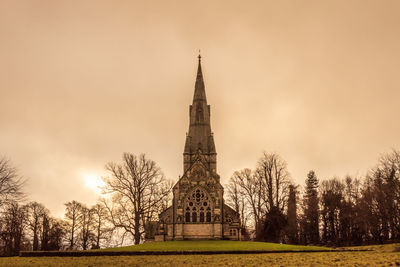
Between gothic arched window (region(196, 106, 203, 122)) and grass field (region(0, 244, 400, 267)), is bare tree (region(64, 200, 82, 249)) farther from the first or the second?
grass field (region(0, 244, 400, 267))

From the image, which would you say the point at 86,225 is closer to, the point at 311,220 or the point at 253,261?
the point at 311,220

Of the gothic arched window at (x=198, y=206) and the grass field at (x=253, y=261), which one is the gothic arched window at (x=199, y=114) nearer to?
the gothic arched window at (x=198, y=206)


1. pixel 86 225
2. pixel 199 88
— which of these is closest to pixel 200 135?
pixel 199 88

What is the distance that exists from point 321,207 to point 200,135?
2397 centimetres

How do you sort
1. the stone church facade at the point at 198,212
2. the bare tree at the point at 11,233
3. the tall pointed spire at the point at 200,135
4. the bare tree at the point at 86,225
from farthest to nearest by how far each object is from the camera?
the bare tree at the point at 86,225 → the tall pointed spire at the point at 200,135 → the stone church facade at the point at 198,212 → the bare tree at the point at 11,233

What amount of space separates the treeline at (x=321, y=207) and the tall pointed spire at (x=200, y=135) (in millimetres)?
8852

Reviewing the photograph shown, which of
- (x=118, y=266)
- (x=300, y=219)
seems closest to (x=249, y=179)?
(x=300, y=219)

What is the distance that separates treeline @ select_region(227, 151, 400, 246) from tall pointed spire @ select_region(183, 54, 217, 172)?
8.85 metres

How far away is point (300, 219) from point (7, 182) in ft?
155

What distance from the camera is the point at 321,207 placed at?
65.4 meters

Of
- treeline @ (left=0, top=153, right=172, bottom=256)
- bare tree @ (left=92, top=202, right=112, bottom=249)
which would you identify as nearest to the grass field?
treeline @ (left=0, top=153, right=172, bottom=256)

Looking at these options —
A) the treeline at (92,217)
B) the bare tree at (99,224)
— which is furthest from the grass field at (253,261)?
the bare tree at (99,224)

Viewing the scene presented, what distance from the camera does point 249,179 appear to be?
229 ft

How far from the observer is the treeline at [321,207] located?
54.2 meters
